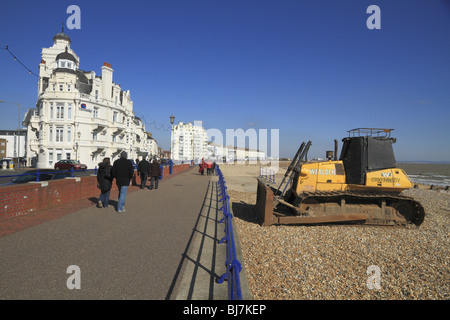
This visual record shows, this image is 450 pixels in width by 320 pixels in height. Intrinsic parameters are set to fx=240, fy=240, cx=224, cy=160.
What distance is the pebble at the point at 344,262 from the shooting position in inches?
152

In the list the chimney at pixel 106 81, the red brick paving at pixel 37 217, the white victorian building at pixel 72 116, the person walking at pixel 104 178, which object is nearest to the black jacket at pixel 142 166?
the red brick paving at pixel 37 217

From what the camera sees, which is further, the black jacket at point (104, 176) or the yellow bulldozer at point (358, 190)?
the black jacket at point (104, 176)

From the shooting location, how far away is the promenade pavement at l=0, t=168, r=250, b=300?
131 inches

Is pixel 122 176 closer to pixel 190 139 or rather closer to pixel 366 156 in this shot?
pixel 366 156

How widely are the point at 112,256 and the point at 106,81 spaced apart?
144 ft

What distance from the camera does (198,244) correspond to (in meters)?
5.27

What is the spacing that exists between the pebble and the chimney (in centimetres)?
4153

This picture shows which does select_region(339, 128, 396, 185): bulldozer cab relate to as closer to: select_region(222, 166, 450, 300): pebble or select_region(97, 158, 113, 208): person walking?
select_region(222, 166, 450, 300): pebble

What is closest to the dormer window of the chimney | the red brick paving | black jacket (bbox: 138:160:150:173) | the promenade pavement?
the chimney

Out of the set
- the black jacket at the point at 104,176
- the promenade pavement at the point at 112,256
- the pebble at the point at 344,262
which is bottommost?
the pebble at the point at 344,262

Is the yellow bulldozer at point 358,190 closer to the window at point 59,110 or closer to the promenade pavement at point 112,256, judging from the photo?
the promenade pavement at point 112,256

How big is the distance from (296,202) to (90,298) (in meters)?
6.03

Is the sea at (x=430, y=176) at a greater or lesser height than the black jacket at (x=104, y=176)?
lesser

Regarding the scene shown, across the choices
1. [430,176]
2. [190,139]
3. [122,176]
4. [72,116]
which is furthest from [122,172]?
[190,139]
